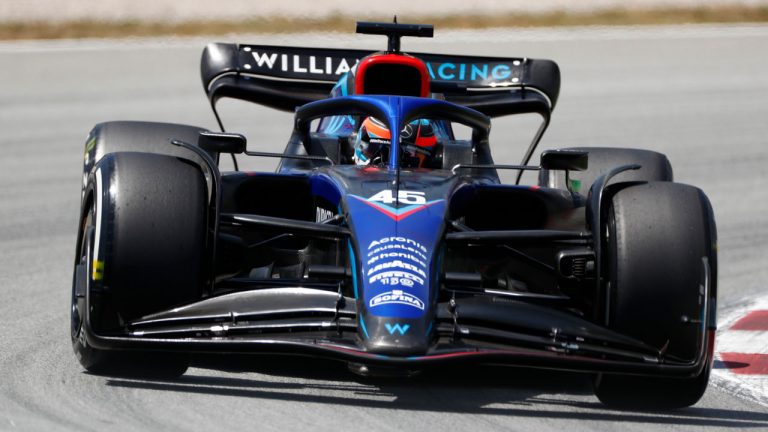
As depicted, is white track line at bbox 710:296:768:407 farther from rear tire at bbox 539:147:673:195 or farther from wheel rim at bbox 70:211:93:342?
wheel rim at bbox 70:211:93:342

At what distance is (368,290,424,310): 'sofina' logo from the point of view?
237 inches

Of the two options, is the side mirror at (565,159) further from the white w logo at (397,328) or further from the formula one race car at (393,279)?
the white w logo at (397,328)

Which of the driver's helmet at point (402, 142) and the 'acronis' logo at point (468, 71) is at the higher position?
the 'acronis' logo at point (468, 71)

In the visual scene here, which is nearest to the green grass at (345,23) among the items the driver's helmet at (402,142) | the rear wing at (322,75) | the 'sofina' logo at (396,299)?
the rear wing at (322,75)

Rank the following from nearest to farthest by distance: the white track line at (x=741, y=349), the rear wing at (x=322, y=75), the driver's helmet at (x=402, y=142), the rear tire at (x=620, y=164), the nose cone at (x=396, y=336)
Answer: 1. the nose cone at (x=396, y=336)
2. the white track line at (x=741, y=349)
3. the driver's helmet at (x=402, y=142)
4. the rear tire at (x=620, y=164)
5. the rear wing at (x=322, y=75)

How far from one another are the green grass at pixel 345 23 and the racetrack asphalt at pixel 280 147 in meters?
0.25

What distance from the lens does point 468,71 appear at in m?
10.1

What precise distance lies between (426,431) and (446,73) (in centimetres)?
472

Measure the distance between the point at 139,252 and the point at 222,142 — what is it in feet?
4.33

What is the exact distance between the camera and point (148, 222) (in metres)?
6.29

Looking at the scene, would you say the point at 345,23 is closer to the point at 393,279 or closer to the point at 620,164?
the point at 620,164

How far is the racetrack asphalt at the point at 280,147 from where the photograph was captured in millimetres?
6117

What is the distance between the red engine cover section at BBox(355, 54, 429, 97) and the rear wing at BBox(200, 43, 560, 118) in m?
0.89

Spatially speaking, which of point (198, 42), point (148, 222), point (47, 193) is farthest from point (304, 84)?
point (198, 42)
